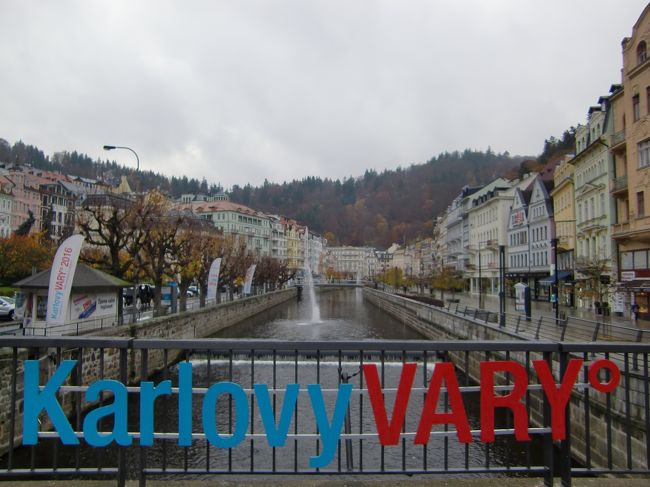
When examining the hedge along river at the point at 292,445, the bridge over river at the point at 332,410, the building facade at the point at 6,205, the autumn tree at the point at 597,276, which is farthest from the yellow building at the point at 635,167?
the building facade at the point at 6,205

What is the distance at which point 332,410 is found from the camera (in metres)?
11.6

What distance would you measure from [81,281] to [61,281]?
3.79 m

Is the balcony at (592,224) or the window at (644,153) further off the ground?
the window at (644,153)

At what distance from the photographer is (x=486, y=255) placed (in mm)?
71938

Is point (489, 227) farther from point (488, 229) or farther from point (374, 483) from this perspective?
point (374, 483)

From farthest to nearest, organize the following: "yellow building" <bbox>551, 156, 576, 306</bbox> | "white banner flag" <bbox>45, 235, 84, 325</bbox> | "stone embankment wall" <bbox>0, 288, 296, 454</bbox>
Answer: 1. "yellow building" <bbox>551, 156, 576, 306</bbox>
2. "white banner flag" <bbox>45, 235, 84, 325</bbox>
3. "stone embankment wall" <bbox>0, 288, 296, 454</bbox>

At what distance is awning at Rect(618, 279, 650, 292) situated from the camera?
28.4 metres

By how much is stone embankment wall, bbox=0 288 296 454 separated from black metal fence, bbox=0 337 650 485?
8 cm

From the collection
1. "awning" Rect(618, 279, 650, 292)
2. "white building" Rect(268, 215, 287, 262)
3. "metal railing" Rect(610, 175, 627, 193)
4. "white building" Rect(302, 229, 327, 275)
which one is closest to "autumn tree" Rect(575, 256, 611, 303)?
"awning" Rect(618, 279, 650, 292)

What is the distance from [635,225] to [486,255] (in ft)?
143

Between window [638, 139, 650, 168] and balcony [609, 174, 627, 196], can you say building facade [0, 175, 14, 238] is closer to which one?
balcony [609, 174, 627, 196]

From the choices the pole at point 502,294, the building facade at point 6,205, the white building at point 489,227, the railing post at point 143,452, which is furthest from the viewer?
the building facade at point 6,205

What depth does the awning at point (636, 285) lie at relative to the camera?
93.1 feet

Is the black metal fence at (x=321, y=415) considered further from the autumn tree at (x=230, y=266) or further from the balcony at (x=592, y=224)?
the autumn tree at (x=230, y=266)
